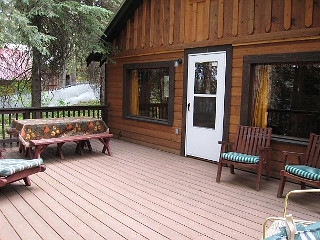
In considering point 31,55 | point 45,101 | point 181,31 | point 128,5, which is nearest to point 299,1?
point 181,31

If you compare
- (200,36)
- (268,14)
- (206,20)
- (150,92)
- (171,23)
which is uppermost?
(171,23)

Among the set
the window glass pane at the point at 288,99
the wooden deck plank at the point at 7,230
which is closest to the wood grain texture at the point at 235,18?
the window glass pane at the point at 288,99

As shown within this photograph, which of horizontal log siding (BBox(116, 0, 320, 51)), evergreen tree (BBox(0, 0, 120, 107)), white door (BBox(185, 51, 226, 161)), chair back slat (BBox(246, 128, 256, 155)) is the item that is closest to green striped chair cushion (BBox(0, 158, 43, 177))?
evergreen tree (BBox(0, 0, 120, 107))

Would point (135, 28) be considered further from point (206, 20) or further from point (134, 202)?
point (134, 202)

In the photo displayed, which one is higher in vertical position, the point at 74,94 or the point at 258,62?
the point at 258,62

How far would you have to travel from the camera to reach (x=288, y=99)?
599cm

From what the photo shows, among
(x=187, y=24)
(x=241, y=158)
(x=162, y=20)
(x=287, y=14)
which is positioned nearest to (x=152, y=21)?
(x=162, y=20)

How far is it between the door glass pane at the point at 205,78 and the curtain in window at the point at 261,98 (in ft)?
2.58

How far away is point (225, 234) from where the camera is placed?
2.65m

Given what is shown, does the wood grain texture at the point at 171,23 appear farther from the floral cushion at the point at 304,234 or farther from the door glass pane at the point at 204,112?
the floral cushion at the point at 304,234

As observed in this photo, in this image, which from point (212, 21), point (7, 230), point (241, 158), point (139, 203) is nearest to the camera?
point (7, 230)

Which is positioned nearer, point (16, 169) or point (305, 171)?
point (305, 171)

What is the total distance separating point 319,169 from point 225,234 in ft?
5.43

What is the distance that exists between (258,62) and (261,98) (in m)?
0.59
